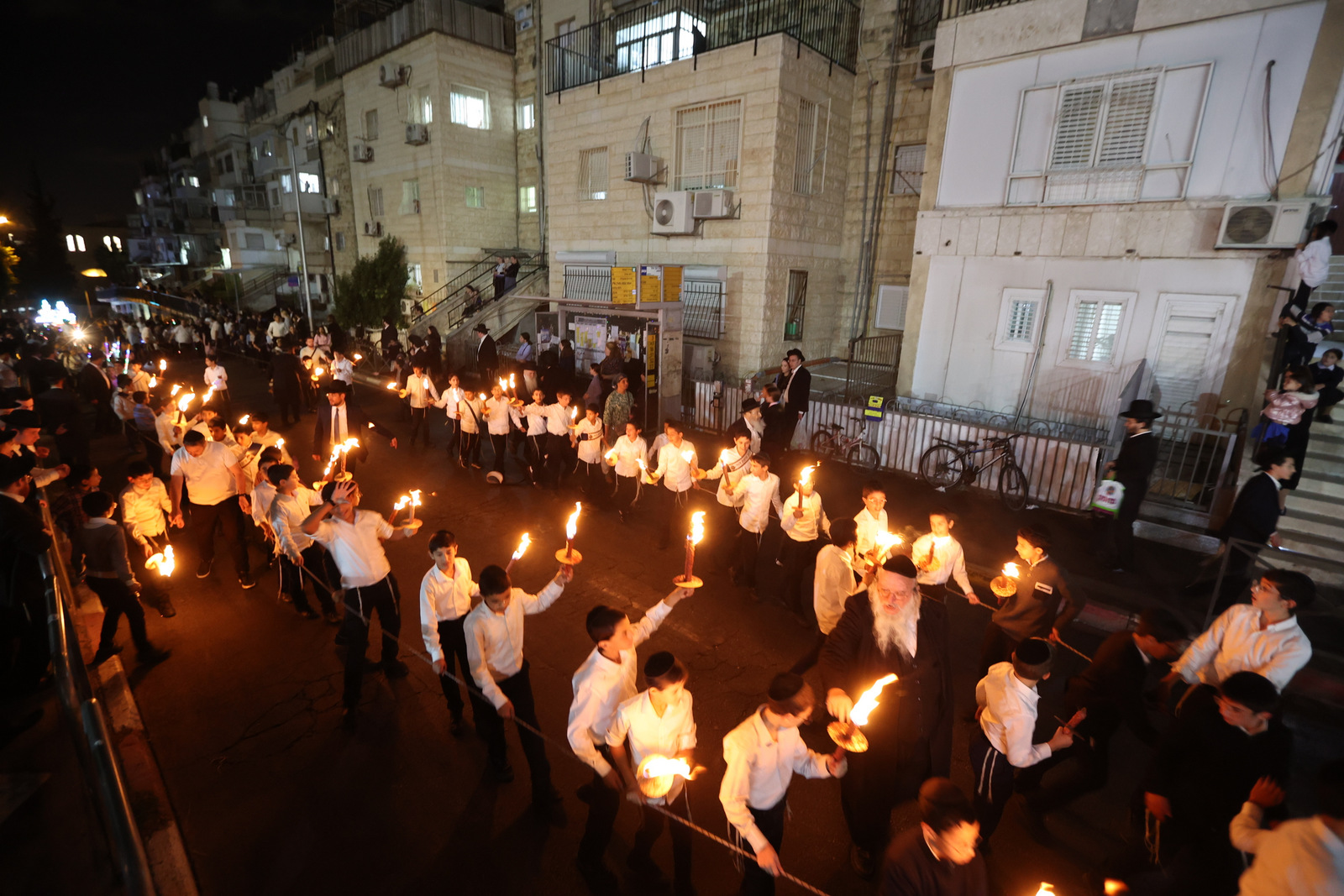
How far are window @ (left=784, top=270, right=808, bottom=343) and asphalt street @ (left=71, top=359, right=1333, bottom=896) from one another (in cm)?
1091

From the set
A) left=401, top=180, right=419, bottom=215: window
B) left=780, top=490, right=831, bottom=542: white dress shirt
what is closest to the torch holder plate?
left=780, top=490, right=831, bottom=542: white dress shirt

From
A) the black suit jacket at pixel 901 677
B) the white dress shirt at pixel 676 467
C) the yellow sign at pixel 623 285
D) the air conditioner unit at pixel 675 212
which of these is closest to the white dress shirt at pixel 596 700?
the black suit jacket at pixel 901 677

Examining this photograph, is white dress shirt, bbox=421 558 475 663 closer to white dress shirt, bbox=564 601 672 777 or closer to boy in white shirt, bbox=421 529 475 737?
boy in white shirt, bbox=421 529 475 737

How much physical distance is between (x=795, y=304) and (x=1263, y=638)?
1509 centimetres

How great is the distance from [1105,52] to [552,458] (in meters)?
13.2

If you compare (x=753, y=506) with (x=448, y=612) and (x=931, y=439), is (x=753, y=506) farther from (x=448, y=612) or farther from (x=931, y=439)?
(x=931, y=439)

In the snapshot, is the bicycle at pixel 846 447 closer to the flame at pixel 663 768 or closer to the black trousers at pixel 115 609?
the flame at pixel 663 768

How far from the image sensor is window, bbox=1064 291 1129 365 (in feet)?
39.8

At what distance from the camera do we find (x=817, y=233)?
18.0m

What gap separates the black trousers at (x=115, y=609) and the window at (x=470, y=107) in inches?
942

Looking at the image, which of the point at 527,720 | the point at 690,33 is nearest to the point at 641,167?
the point at 690,33

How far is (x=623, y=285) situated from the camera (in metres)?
14.1

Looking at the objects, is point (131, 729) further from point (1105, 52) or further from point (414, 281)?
point (414, 281)

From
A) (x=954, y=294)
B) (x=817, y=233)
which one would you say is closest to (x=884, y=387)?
(x=954, y=294)
